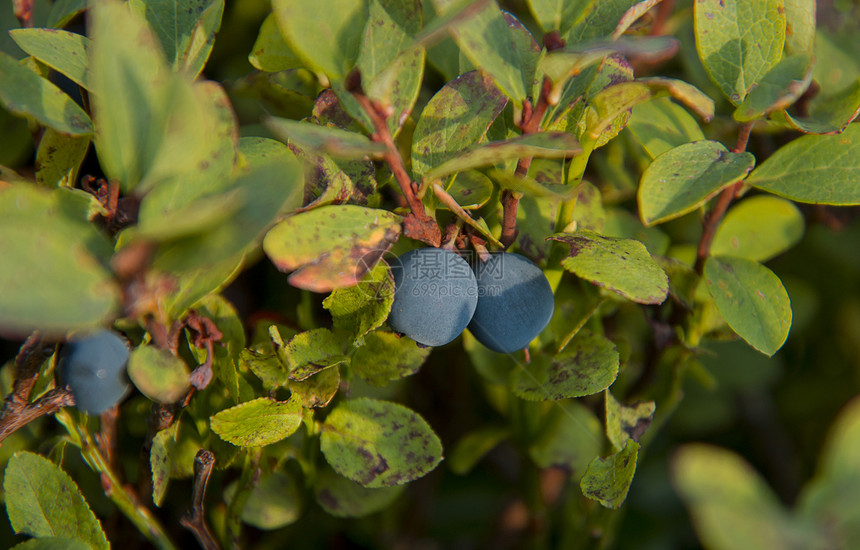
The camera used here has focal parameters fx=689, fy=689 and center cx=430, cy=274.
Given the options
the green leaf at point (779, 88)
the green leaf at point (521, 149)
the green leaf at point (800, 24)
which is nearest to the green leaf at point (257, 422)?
the green leaf at point (521, 149)

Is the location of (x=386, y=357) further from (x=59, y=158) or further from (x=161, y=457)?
(x=59, y=158)

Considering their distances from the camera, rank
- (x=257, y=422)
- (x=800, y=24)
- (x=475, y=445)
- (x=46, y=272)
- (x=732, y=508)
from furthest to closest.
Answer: (x=475, y=445)
(x=800, y=24)
(x=257, y=422)
(x=732, y=508)
(x=46, y=272)

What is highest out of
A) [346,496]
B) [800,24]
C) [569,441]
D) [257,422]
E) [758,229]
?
[800,24]

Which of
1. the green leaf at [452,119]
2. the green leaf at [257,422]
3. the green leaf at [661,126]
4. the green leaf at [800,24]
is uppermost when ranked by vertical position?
the green leaf at [452,119]

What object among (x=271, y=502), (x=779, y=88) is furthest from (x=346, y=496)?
(x=779, y=88)

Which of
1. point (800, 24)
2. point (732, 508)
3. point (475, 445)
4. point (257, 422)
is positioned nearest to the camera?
point (732, 508)

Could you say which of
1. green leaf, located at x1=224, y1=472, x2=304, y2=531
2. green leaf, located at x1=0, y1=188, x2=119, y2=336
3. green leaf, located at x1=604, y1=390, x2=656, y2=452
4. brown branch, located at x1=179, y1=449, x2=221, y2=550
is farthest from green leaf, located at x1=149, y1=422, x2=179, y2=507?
green leaf, located at x1=604, y1=390, x2=656, y2=452

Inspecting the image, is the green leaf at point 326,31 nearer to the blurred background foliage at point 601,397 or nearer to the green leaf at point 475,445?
the blurred background foliage at point 601,397
